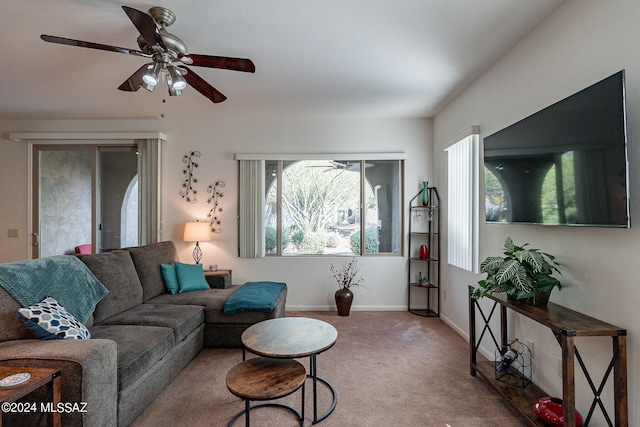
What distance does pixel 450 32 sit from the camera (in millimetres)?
2219

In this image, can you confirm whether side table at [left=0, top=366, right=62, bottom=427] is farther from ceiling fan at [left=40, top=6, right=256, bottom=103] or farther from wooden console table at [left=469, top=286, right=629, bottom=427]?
wooden console table at [left=469, top=286, right=629, bottom=427]

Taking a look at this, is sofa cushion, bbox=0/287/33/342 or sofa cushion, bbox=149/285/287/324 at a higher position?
sofa cushion, bbox=0/287/33/342

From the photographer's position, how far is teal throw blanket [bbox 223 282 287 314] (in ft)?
9.50

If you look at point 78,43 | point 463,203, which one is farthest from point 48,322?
point 463,203

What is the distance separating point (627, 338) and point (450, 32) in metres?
2.16

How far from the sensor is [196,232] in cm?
396

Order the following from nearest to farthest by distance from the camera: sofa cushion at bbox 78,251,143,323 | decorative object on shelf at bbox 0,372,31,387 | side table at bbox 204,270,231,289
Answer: decorative object on shelf at bbox 0,372,31,387, sofa cushion at bbox 78,251,143,323, side table at bbox 204,270,231,289

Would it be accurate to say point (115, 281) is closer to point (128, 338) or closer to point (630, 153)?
point (128, 338)

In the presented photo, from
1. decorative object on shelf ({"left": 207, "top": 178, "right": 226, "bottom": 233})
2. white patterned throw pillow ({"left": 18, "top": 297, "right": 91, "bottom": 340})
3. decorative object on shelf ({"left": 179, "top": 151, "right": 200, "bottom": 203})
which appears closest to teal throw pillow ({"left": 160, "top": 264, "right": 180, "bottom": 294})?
decorative object on shelf ({"left": 207, "top": 178, "right": 226, "bottom": 233})

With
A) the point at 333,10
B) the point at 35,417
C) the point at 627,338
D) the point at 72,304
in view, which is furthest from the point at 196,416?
the point at 333,10

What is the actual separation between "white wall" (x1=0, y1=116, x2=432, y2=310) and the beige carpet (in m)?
1.17

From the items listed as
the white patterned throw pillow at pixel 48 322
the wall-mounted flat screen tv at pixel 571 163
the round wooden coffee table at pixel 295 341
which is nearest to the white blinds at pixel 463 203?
the wall-mounted flat screen tv at pixel 571 163

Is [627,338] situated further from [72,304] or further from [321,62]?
[72,304]

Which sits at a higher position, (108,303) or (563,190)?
(563,190)
